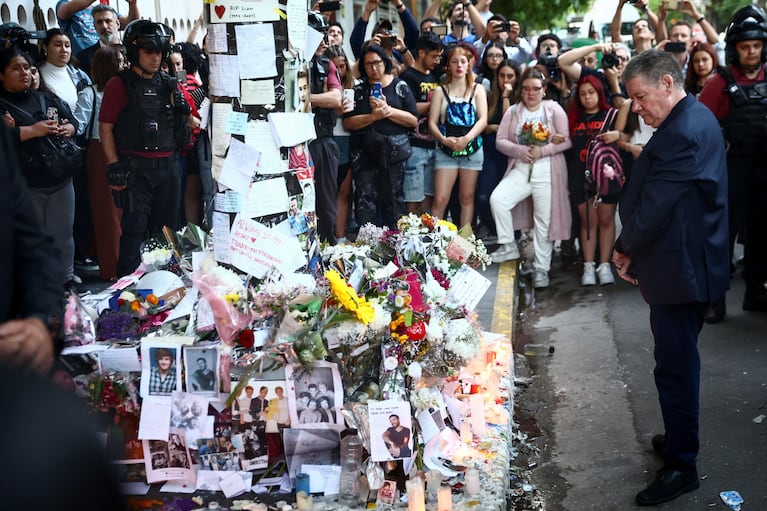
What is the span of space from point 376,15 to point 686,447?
50.8 ft

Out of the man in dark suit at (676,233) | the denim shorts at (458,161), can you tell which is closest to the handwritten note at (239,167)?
the man in dark suit at (676,233)

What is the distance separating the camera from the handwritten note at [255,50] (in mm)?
4398

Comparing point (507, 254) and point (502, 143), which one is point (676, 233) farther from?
point (507, 254)

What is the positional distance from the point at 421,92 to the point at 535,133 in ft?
4.65

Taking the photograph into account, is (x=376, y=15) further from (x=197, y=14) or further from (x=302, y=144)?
(x=302, y=144)

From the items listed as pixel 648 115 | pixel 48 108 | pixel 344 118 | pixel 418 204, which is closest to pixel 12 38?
pixel 48 108

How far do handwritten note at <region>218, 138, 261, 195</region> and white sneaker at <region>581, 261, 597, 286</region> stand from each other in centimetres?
486

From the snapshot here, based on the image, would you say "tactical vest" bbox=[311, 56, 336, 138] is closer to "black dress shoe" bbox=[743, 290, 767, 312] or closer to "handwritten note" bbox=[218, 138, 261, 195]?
"handwritten note" bbox=[218, 138, 261, 195]

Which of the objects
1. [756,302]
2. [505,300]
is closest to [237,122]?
[505,300]

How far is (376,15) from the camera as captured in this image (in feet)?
61.3

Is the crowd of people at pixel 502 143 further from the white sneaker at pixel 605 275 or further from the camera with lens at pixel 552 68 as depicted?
the camera with lens at pixel 552 68

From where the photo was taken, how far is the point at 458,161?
29.2 feet

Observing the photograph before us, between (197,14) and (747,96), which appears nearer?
(747,96)

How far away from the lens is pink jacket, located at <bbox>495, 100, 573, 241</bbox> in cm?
852
